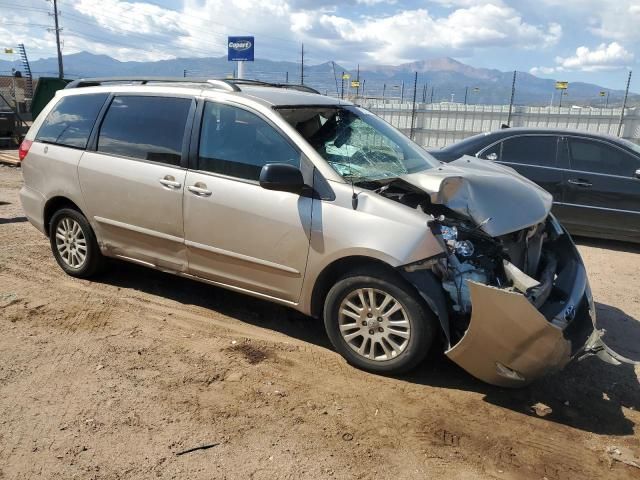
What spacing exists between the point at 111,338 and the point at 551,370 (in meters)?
3.12

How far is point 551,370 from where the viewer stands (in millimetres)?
3320

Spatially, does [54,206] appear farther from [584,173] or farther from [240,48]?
[240,48]

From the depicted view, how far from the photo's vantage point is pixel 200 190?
418 cm

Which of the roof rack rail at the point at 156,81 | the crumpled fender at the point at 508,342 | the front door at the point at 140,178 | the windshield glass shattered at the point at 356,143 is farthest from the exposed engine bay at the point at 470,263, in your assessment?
the front door at the point at 140,178

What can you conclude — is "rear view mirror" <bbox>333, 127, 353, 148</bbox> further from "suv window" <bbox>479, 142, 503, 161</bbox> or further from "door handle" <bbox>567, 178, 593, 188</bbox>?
"door handle" <bbox>567, 178, 593, 188</bbox>

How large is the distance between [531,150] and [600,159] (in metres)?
0.85

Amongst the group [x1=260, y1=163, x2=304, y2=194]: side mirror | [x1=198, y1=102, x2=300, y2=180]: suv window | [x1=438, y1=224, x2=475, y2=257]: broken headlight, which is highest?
[x1=198, y1=102, x2=300, y2=180]: suv window

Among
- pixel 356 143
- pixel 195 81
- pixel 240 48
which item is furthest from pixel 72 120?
pixel 240 48

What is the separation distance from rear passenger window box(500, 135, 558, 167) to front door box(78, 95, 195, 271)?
480 cm

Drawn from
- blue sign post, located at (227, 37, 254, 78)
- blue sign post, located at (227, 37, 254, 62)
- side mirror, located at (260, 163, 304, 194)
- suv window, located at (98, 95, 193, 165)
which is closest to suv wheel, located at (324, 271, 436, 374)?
side mirror, located at (260, 163, 304, 194)

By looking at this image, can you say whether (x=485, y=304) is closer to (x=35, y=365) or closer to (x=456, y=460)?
(x=456, y=460)

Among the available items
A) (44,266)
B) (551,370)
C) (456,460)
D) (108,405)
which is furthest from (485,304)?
(44,266)

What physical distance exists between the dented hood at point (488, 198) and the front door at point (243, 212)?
2.82ft

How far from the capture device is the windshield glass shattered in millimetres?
3971
